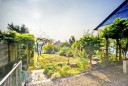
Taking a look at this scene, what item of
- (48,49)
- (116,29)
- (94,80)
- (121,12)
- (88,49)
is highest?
(121,12)

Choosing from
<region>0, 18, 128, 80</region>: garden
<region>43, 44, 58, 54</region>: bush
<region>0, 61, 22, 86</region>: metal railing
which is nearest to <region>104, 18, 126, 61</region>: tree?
<region>0, 18, 128, 80</region>: garden

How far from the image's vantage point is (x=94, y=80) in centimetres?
814

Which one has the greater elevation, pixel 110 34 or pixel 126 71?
pixel 110 34

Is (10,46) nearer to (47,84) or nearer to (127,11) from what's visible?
(47,84)

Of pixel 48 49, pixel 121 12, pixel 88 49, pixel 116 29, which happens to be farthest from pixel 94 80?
pixel 48 49

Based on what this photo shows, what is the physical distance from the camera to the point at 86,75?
9.01 metres

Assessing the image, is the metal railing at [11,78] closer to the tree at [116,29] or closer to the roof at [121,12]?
the tree at [116,29]

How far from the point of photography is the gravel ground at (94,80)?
772 centimetres

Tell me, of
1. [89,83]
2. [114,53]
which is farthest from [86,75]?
[114,53]

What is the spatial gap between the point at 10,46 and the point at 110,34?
6.28m

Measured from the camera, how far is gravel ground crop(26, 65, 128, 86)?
7.72 metres

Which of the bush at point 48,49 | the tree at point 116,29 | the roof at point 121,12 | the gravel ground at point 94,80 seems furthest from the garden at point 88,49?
the bush at point 48,49

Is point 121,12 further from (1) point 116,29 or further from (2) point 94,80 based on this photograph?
(2) point 94,80

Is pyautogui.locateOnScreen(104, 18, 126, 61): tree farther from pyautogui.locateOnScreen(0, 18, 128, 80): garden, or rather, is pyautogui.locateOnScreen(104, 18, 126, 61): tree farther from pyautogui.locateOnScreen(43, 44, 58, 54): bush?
pyautogui.locateOnScreen(43, 44, 58, 54): bush
